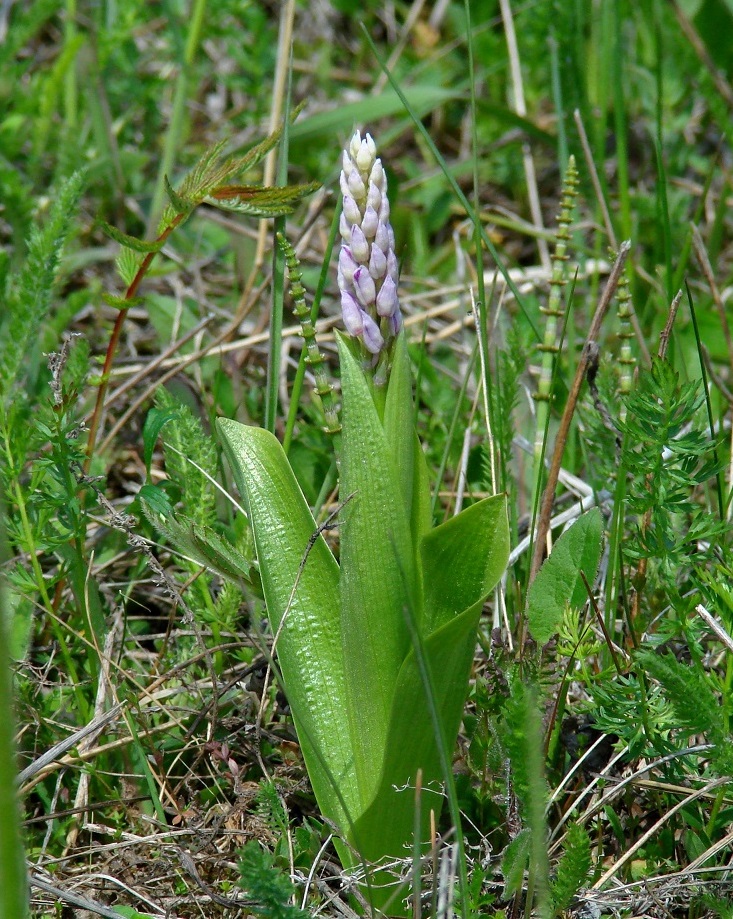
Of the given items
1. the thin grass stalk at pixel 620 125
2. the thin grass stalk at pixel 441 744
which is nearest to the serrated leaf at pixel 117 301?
the thin grass stalk at pixel 441 744

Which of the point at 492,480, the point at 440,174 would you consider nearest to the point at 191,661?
the point at 492,480

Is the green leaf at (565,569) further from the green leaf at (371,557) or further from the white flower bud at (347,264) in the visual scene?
the white flower bud at (347,264)

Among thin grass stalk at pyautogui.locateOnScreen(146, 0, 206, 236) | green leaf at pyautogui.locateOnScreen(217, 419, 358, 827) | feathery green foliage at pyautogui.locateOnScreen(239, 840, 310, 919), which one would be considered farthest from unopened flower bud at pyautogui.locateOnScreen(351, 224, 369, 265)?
thin grass stalk at pyautogui.locateOnScreen(146, 0, 206, 236)

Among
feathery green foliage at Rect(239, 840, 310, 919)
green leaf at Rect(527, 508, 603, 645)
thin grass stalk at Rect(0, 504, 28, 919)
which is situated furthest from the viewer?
green leaf at Rect(527, 508, 603, 645)

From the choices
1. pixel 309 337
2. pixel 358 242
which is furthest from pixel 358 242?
pixel 309 337

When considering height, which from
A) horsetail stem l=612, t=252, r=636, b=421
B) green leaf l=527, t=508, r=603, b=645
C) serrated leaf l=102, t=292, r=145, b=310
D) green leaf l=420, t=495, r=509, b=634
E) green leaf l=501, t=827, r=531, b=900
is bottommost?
green leaf l=501, t=827, r=531, b=900

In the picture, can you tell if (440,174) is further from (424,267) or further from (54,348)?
(54,348)

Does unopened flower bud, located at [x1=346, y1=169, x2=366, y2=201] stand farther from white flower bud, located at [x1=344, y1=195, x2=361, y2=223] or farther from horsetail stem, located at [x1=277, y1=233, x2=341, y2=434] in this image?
horsetail stem, located at [x1=277, y1=233, x2=341, y2=434]

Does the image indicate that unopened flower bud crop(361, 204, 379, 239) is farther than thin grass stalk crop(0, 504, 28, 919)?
Yes
